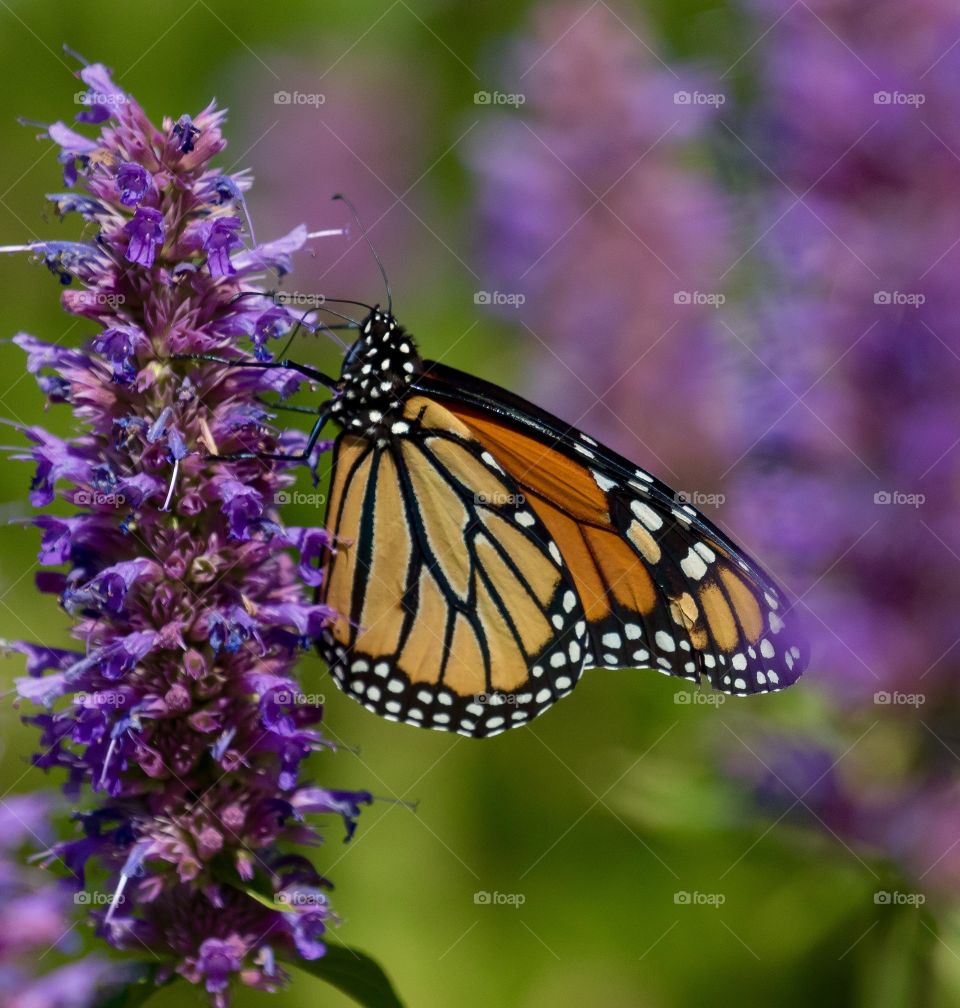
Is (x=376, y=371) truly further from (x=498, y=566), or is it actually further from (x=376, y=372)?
(x=498, y=566)

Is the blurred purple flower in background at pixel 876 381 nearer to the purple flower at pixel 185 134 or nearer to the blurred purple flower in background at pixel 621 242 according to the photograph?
the blurred purple flower in background at pixel 621 242

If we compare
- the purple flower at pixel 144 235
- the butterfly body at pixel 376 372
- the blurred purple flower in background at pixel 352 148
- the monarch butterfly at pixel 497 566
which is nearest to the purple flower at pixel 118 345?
the purple flower at pixel 144 235

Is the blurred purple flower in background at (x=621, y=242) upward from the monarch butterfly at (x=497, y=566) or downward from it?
upward

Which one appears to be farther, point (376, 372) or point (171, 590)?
point (376, 372)

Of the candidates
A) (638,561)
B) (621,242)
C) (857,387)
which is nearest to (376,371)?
(638,561)

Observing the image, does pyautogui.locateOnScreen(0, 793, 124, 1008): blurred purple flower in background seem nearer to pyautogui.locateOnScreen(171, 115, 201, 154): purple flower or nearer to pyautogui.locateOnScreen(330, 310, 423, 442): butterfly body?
pyautogui.locateOnScreen(171, 115, 201, 154): purple flower

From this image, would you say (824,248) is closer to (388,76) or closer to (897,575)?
(897,575)
